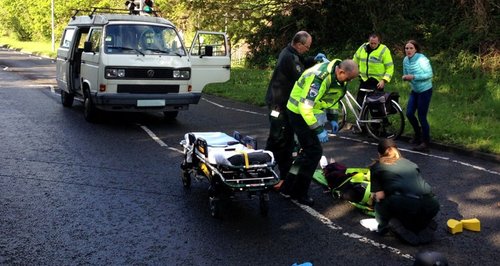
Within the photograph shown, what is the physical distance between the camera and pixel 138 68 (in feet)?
35.4

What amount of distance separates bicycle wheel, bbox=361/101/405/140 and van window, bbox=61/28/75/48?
7.49 m

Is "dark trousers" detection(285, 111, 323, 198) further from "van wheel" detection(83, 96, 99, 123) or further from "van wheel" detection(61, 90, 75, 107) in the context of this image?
"van wheel" detection(61, 90, 75, 107)

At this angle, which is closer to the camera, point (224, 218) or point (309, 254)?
point (309, 254)

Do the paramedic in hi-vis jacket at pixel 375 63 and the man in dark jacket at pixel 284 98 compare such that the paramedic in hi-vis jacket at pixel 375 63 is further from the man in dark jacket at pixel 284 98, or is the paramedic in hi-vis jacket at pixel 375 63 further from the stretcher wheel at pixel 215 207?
the stretcher wheel at pixel 215 207

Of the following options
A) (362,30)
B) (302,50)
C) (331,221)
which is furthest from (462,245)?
(362,30)

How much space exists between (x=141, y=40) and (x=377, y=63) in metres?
4.91

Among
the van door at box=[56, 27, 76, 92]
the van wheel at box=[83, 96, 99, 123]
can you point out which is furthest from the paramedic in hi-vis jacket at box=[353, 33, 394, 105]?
the van door at box=[56, 27, 76, 92]

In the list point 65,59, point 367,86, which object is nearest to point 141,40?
point 65,59

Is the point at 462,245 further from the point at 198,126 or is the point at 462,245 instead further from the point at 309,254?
the point at 198,126

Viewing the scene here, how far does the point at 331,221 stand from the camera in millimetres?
5652

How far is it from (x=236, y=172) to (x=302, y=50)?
188 cm

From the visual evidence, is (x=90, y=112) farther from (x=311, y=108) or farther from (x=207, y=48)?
(x=311, y=108)

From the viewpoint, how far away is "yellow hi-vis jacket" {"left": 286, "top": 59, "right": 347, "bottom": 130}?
576cm

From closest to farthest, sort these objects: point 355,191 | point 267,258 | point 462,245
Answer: point 267,258
point 462,245
point 355,191
